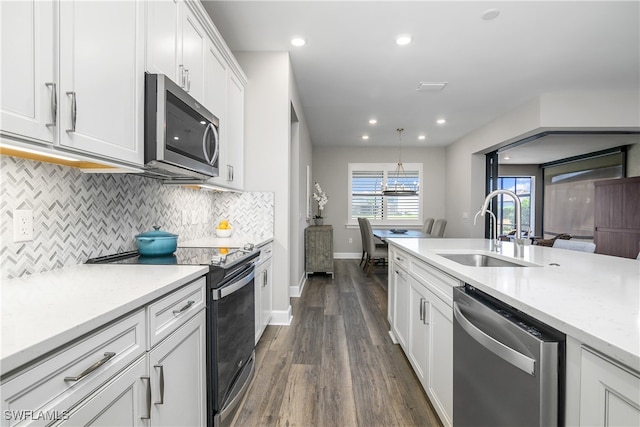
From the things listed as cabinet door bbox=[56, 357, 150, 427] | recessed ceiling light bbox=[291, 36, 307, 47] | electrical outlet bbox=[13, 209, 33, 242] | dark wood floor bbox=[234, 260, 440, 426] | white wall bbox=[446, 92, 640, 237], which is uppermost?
recessed ceiling light bbox=[291, 36, 307, 47]

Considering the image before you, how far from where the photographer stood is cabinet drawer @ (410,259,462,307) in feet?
4.68

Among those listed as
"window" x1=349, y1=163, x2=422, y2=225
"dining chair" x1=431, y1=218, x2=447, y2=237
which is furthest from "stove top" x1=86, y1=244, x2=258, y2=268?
"window" x1=349, y1=163, x2=422, y2=225

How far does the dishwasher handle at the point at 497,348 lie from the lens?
838 millimetres

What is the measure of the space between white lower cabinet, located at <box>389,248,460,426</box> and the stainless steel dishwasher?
132 mm

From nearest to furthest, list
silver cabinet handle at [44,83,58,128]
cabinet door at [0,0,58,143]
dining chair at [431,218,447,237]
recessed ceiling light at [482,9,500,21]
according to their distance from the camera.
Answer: cabinet door at [0,0,58,143] < silver cabinet handle at [44,83,58,128] < recessed ceiling light at [482,9,500,21] < dining chair at [431,218,447,237]

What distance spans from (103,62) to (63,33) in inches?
7.0

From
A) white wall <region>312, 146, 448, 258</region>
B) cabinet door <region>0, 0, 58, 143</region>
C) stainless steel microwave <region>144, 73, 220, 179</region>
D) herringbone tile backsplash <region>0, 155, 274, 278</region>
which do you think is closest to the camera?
cabinet door <region>0, 0, 58, 143</region>

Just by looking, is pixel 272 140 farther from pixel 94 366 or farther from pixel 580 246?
pixel 580 246

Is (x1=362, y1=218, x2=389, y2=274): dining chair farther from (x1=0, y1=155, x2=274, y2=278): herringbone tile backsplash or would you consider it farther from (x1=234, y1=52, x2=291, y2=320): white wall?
(x1=0, y1=155, x2=274, y2=278): herringbone tile backsplash

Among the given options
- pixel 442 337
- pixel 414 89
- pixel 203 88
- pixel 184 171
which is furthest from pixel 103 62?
pixel 414 89

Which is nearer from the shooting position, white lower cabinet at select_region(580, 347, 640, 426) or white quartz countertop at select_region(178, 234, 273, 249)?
white lower cabinet at select_region(580, 347, 640, 426)

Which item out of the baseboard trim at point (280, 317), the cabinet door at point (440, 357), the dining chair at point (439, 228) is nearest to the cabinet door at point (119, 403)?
the cabinet door at point (440, 357)

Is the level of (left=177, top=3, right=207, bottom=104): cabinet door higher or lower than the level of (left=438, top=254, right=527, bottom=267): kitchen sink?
higher

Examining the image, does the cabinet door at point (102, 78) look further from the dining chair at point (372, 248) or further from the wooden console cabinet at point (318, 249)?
the dining chair at point (372, 248)
